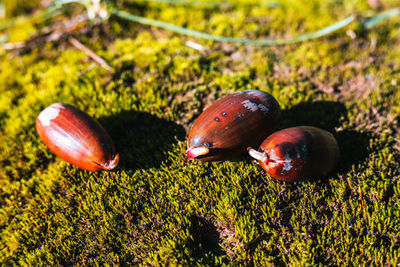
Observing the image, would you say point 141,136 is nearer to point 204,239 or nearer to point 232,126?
point 232,126

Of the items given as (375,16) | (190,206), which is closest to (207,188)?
(190,206)

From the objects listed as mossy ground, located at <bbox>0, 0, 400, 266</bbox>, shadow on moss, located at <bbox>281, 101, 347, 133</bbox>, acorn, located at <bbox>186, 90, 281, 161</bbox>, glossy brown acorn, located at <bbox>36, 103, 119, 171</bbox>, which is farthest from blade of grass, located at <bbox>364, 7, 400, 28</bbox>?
glossy brown acorn, located at <bbox>36, 103, 119, 171</bbox>

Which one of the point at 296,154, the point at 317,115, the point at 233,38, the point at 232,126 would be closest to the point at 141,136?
the point at 232,126

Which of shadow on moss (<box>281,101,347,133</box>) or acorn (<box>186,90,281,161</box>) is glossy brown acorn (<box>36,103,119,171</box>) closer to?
acorn (<box>186,90,281,161</box>)

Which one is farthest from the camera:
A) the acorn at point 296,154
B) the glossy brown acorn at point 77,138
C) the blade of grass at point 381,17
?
the blade of grass at point 381,17

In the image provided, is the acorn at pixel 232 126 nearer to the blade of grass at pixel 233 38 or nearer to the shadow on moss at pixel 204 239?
the shadow on moss at pixel 204 239

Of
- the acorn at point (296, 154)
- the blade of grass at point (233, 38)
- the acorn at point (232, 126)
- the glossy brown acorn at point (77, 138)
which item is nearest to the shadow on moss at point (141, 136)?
the glossy brown acorn at point (77, 138)
